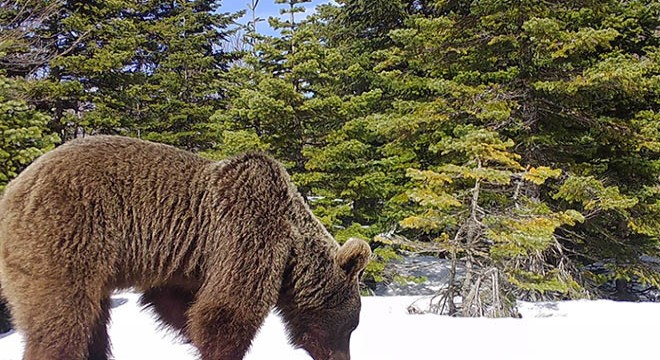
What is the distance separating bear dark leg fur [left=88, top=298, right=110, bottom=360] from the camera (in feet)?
11.7

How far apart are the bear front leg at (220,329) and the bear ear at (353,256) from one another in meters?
0.71

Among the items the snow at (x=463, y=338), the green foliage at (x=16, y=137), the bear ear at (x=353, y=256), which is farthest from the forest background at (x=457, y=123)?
the bear ear at (x=353, y=256)

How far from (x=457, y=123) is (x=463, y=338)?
201 inches

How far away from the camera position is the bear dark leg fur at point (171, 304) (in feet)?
12.0

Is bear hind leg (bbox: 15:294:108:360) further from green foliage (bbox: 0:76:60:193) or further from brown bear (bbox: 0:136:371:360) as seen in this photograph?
green foliage (bbox: 0:76:60:193)

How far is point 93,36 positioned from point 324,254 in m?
11.1

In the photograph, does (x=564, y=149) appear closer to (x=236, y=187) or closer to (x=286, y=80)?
(x=286, y=80)

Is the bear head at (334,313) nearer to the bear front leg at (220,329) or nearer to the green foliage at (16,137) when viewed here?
the bear front leg at (220,329)

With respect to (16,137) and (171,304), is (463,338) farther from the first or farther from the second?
(16,137)

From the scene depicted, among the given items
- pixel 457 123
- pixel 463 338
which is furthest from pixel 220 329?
pixel 457 123

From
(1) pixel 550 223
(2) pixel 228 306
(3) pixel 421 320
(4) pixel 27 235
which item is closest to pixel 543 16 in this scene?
(1) pixel 550 223

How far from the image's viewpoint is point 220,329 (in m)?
3.22

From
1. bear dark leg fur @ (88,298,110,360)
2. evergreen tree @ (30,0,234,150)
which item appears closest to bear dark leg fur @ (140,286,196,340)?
bear dark leg fur @ (88,298,110,360)

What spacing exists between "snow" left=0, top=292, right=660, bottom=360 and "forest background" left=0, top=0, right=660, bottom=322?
1285 mm
